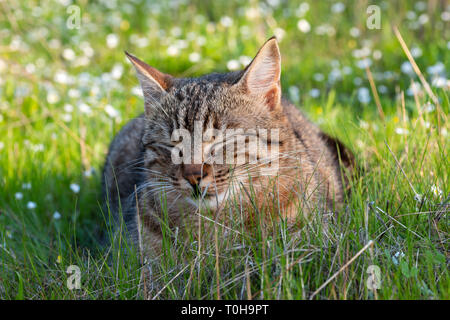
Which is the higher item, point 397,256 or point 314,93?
point 314,93

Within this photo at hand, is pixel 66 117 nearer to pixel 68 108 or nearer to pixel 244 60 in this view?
pixel 68 108

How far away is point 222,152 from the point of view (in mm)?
2783

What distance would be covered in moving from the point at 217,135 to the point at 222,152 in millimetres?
98

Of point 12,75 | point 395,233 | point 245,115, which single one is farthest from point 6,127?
point 395,233

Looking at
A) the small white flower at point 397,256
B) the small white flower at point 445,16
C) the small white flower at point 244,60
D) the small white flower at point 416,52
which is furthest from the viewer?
the small white flower at point 445,16

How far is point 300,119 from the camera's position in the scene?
367 cm

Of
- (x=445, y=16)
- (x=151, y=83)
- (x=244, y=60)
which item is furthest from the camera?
(x=445, y=16)

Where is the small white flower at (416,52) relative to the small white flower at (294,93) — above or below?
above

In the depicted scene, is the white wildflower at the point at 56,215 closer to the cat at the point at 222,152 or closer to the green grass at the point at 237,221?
the green grass at the point at 237,221

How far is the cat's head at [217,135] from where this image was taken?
2744 mm

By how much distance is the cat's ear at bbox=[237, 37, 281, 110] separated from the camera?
9.16ft

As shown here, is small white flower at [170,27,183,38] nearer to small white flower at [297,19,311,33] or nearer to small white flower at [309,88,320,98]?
small white flower at [297,19,311,33]

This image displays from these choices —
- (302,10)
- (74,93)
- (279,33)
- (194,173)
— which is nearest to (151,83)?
(194,173)

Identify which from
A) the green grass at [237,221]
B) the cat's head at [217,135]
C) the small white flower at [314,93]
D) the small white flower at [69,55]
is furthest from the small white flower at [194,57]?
the cat's head at [217,135]
